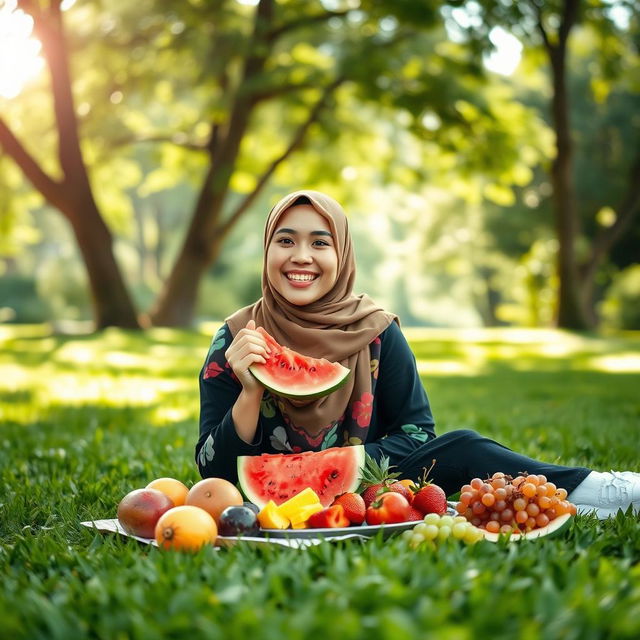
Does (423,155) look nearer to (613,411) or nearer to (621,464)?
(613,411)

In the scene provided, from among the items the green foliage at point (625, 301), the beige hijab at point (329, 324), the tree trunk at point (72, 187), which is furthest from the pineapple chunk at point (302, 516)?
the green foliage at point (625, 301)

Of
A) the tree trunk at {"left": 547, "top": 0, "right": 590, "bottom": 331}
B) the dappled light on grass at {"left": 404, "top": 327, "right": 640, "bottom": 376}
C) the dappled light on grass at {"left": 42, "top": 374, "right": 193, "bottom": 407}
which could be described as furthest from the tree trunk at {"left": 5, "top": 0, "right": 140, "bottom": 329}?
the tree trunk at {"left": 547, "top": 0, "right": 590, "bottom": 331}

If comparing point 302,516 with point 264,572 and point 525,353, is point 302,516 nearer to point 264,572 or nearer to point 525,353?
point 264,572

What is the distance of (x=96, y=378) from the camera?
1018 cm

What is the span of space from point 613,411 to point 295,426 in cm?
492

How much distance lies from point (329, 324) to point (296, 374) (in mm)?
386

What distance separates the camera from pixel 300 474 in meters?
3.59

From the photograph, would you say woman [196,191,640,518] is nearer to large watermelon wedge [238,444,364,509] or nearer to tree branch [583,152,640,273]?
large watermelon wedge [238,444,364,509]

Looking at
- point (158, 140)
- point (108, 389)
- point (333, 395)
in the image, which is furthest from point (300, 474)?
point (158, 140)

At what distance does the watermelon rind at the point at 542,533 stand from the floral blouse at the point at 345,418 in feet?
2.52

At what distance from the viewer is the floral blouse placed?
375cm

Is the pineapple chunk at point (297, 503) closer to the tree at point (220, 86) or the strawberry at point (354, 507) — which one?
the strawberry at point (354, 507)

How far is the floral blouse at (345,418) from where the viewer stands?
148 inches

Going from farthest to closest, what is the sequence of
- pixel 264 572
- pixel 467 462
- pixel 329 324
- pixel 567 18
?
pixel 567 18, pixel 329 324, pixel 467 462, pixel 264 572
